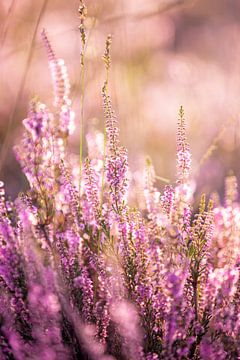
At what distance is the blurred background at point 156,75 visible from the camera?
103 inches

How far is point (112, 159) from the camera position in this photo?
3.62 ft

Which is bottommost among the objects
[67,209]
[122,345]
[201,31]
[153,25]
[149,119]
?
[122,345]

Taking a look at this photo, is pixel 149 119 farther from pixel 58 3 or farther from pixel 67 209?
pixel 67 209

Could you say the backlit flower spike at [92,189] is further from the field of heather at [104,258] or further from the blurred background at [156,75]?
the blurred background at [156,75]

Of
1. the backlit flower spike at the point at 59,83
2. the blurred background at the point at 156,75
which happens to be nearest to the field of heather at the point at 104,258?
the backlit flower spike at the point at 59,83

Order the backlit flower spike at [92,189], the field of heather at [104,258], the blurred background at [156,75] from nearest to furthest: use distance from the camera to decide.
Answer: the field of heather at [104,258] → the backlit flower spike at [92,189] → the blurred background at [156,75]

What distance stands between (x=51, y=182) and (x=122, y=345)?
1.05 ft

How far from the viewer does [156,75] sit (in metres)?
4.00

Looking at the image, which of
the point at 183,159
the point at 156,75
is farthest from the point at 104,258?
the point at 156,75

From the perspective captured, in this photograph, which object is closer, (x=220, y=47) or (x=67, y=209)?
(x=67, y=209)

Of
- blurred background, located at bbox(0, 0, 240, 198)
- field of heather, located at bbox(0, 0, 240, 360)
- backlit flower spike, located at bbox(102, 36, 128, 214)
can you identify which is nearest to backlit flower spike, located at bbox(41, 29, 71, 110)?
field of heather, located at bbox(0, 0, 240, 360)

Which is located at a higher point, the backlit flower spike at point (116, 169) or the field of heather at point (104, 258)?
the backlit flower spike at point (116, 169)

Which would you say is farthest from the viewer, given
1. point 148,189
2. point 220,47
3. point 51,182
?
point 220,47

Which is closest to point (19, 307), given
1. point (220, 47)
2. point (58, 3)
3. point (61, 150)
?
point (61, 150)
